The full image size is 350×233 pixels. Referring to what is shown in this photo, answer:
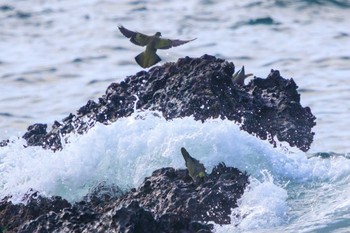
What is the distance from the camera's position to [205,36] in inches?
580

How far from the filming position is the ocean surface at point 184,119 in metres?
6.64

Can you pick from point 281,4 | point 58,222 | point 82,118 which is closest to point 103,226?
point 58,222

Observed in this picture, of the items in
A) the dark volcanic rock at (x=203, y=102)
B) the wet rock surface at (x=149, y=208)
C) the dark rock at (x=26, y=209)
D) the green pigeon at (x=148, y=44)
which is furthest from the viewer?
the green pigeon at (x=148, y=44)

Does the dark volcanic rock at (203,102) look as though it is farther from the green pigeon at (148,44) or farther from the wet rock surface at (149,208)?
the wet rock surface at (149,208)

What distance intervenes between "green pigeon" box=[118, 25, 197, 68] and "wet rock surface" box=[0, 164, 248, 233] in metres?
1.05

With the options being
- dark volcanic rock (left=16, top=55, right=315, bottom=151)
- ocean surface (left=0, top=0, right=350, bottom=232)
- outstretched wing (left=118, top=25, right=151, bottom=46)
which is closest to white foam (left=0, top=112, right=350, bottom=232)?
ocean surface (left=0, top=0, right=350, bottom=232)

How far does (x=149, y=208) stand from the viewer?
5789 mm

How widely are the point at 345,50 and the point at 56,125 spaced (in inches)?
259

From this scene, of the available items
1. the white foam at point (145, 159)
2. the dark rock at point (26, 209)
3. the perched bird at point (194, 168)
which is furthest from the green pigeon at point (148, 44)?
the dark rock at point (26, 209)

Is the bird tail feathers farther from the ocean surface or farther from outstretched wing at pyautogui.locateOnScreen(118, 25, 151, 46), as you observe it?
the ocean surface

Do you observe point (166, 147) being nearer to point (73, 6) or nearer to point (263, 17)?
point (263, 17)

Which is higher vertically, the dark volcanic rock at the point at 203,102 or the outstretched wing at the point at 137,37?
the outstretched wing at the point at 137,37

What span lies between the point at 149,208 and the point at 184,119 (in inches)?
48.3

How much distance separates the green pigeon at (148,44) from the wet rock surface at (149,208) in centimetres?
105
